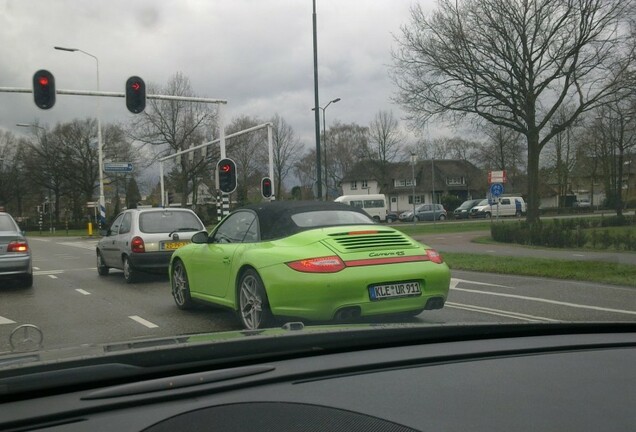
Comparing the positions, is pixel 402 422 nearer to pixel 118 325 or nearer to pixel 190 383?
pixel 190 383

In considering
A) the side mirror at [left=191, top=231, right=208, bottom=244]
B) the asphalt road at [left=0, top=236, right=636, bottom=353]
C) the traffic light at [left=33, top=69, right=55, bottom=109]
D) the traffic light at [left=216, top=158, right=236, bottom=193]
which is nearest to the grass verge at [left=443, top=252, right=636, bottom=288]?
the asphalt road at [left=0, top=236, right=636, bottom=353]

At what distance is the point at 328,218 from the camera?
7145mm

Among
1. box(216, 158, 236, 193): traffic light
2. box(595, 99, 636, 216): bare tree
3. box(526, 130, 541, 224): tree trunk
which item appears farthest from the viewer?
box(526, 130, 541, 224): tree trunk

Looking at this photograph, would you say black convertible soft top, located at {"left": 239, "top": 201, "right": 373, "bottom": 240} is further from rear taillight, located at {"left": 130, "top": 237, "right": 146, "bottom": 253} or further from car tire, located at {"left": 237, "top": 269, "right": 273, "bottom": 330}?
rear taillight, located at {"left": 130, "top": 237, "right": 146, "bottom": 253}

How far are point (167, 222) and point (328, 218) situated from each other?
6822 millimetres

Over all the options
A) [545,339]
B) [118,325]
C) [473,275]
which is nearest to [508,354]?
[545,339]

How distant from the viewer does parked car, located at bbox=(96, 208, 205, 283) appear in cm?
1259

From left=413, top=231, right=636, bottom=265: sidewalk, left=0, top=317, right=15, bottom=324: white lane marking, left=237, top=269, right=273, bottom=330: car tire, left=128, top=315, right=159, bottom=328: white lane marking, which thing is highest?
left=237, top=269, right=273, bottom=330: car tire

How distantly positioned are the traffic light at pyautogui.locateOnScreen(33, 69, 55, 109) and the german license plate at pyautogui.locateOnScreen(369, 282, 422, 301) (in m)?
15.2

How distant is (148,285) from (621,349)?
10.9m

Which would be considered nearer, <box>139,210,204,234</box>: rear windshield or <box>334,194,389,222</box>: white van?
<box>139,210,204,234</box>: rear windshield

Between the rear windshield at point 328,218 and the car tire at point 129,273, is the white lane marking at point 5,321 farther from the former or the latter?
the rear windshield at point 328,218

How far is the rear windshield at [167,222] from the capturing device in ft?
42.4

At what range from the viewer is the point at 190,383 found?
1.82 metres
